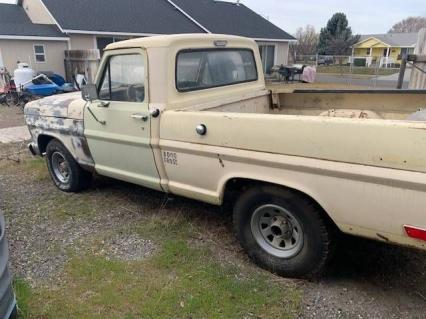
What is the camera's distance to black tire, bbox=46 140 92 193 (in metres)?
4.89

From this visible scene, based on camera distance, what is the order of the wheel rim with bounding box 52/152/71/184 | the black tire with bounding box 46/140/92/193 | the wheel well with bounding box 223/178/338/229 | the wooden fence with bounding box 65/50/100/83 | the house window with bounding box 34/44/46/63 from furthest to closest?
the house window with bounding box 34/44/46/63 → the wooden fence with bounding box 65/50/100/83 → the wheel rim with bounding box 52/152/71/184 → the black tire with bounding box 46/140/92/193 → the wheel well with bounding box 223/178/338/229

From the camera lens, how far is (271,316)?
2797mm

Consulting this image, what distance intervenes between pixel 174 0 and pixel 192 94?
2393cm

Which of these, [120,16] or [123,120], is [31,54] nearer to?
[120,16]

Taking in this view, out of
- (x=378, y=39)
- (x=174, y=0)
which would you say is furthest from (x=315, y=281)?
(x=378, y=39)

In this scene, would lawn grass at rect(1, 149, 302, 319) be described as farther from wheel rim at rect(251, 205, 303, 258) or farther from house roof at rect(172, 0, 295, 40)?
house roof at rect(172, 0, 295, 40)

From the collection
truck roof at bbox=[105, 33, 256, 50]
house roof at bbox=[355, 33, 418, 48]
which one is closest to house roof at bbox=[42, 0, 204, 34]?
truck roof at bbox=[105, 33, 256, 50]

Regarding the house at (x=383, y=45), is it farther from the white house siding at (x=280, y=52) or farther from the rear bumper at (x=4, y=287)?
the rear bumper at (x=4, y=287)

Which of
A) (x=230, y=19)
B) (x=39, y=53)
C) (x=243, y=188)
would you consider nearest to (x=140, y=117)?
(x=243, y=188)

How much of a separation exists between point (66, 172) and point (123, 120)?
1787 mm

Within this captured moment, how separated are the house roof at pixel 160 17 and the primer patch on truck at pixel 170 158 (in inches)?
679

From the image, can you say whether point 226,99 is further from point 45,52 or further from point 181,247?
point 45,52

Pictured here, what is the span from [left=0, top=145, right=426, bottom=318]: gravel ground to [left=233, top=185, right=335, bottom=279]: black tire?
16 centimetres

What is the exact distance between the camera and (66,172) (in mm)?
5180
